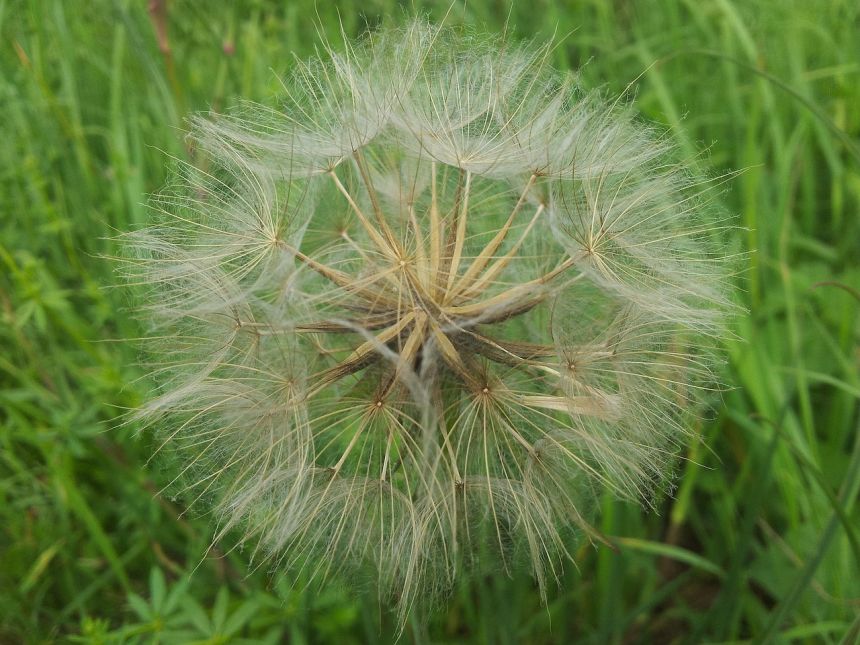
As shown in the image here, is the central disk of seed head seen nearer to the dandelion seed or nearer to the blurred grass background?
the dandelion seed

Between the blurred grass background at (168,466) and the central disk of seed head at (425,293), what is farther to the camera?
the blurred grass background at (168,466)

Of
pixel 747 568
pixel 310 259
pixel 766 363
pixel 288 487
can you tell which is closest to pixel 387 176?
pixel 310 259

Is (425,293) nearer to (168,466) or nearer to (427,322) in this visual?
(427,322)

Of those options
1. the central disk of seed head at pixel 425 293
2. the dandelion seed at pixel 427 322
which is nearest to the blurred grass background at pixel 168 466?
the dandelion seed at pixel 427 322

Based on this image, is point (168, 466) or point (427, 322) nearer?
A: point (427, 322)

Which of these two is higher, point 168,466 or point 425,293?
point 425,293

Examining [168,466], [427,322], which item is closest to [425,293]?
[427,322]

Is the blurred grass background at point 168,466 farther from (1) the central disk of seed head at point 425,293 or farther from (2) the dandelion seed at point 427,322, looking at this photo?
(1) the central disk of seed head at point 425,293
